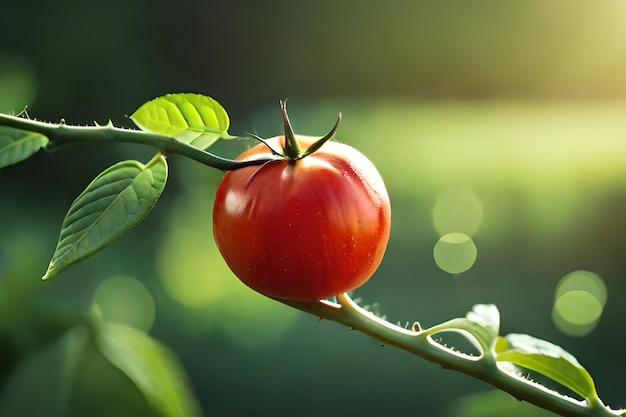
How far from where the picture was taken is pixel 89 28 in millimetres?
1478

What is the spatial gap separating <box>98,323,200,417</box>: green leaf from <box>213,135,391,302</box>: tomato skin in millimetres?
419

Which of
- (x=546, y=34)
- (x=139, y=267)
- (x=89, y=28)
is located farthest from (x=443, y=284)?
(x=89, y=28)

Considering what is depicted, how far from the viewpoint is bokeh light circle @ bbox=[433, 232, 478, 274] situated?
938 millimetres

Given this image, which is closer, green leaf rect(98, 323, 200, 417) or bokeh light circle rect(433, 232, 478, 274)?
green leaf rect(98, 323, 200, 417)

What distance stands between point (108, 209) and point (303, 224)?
49mm

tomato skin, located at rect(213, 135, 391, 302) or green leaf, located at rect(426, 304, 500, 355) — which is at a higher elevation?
tomato skin, located at rect(213, 135, 391, 302)

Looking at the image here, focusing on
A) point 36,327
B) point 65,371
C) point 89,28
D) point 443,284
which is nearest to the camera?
point 65,371

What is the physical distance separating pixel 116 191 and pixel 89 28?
1388 millimetres

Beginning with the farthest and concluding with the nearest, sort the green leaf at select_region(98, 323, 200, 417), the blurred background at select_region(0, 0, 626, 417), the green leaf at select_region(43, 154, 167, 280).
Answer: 1. the blurred background at select_region(0, 0, 626, 417)
2. the green leaf at select_region(98, 323, 200, 417)
3. the green leaf at select_region(43, 154, 167, 280)

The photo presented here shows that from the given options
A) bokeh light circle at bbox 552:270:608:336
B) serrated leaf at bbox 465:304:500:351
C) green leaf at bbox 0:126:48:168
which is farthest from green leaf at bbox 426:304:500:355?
bokeh light circle at bbox 552:270:608:336

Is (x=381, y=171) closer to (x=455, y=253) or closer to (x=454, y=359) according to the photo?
(x=455, y=253)

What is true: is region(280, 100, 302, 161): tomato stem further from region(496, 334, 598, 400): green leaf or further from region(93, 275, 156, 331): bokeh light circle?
region(93, 275, 156, 331): bokeh light circle

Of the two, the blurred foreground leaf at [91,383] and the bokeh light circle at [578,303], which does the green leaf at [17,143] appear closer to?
the blurred foreground leaf at [91,383]

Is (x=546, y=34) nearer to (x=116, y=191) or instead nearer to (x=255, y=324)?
(x=255, y=324)
